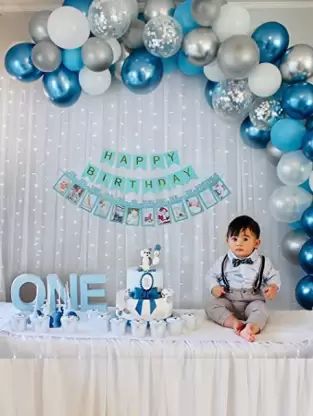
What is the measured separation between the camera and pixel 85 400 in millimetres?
1900

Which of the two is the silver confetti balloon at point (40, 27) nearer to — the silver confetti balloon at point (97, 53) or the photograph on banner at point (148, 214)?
the silver confetti balloon at point (97, 53)

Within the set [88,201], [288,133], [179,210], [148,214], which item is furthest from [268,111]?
[88,201]

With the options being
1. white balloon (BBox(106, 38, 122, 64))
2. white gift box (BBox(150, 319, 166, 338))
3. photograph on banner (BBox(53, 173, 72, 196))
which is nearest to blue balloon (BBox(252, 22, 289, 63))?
white balloon (BBox(106, 38, 122, 64))

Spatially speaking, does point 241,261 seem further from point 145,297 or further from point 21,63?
point 21,63

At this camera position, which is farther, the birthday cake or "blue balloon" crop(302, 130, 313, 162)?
"blue balloon" crop(302, 130, 313, 162)

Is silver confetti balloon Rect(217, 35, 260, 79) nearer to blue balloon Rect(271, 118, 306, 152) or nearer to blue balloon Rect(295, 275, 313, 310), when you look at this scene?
blue balloon Rect(271, 118, 306, 152)

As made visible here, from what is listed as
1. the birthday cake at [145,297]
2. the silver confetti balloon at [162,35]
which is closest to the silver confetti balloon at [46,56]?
the silver confetti balloon at [162,35]

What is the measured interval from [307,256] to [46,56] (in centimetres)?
143

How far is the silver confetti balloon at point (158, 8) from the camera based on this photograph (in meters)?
2.41

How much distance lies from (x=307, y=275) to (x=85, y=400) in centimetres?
118

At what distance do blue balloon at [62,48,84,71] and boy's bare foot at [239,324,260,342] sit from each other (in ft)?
4.41

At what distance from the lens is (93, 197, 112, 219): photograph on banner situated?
2.76 meters

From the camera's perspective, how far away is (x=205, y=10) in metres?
2.30

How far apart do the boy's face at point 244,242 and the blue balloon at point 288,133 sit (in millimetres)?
426
